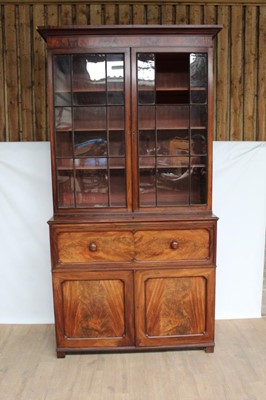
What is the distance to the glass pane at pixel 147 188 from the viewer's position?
272 cm

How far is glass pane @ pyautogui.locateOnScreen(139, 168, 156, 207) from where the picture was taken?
2.72 metres

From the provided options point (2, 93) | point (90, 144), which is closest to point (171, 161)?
point (90, 144)

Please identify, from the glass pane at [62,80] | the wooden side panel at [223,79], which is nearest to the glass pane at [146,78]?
the glass pane at [62,80]

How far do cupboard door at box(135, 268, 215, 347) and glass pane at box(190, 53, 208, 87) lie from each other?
4.25 ft

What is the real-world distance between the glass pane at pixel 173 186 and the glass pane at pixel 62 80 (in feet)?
2.73

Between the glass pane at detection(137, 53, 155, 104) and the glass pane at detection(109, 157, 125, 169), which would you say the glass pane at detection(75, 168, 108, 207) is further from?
the glass pane at detection(137, 53, 155, 104)

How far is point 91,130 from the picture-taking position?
106 inches

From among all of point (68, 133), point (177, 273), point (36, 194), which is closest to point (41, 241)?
point (36, 194)

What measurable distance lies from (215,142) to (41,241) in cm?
167

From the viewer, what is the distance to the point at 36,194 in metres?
3.18

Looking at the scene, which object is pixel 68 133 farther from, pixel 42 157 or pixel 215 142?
pixel 215 142

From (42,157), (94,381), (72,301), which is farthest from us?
(42,157)

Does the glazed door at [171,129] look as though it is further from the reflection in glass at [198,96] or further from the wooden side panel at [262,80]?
the wooden side panel at [262,80]

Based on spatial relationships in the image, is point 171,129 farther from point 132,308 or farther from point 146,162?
point 132,308
